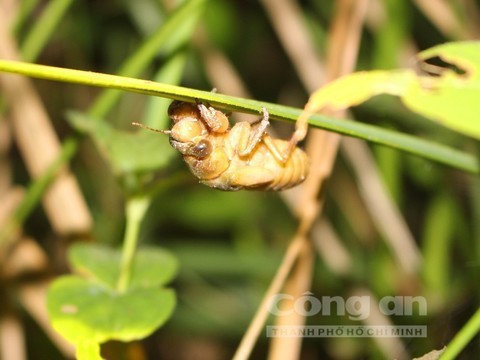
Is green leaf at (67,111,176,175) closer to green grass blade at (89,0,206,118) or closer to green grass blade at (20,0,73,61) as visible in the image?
green grass blade at (89,0,206,118)

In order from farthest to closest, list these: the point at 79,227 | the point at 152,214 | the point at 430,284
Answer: the point at 152,214 → the point at 430,284 → the point at 79,227

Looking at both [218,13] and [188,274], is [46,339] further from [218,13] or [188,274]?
[218,13]

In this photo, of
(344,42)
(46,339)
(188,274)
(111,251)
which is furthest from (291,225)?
(111,251)

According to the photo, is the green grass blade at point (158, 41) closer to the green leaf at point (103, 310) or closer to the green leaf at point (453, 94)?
the green leaf at point (103, 310)

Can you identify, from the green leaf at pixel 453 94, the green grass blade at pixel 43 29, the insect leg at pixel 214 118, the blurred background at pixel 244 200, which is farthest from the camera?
the blurred background at pixel 244 200

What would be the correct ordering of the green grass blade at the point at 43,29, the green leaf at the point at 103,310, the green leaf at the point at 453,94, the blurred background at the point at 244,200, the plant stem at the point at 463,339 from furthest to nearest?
the blurred background at the point at 244,200 → the green grass blade at the point at 43,29 → the green leaf at the point at 103,310 → the plant stem at the point at 463,339 → the green leaf at the point at 453,94

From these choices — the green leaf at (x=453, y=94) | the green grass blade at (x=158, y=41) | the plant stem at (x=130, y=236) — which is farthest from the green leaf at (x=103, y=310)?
the green leaf at (x=453, y=94)
